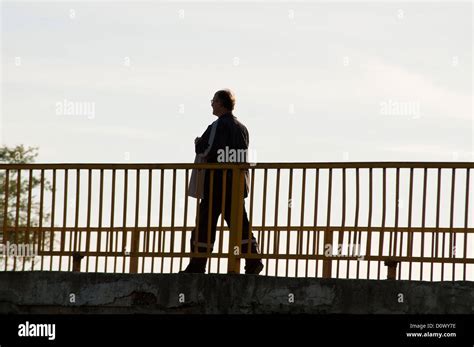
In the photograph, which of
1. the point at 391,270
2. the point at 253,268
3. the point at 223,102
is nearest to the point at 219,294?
the point at 253,268

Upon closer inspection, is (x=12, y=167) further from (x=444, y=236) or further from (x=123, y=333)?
(x=444, y=236)

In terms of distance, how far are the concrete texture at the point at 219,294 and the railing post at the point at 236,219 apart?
0.84 ft

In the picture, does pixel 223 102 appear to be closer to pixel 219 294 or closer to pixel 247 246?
pixel 247 246

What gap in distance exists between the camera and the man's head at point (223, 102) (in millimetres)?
14453

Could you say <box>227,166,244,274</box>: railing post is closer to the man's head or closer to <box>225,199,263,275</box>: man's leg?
<box>225,199,263,275</box>: man's leg

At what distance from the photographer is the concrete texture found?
1280cm

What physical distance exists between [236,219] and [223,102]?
1451mm

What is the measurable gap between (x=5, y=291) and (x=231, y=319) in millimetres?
2454

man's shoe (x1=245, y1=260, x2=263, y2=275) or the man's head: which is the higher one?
the man's head

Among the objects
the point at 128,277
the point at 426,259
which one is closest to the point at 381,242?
the point at 426,259

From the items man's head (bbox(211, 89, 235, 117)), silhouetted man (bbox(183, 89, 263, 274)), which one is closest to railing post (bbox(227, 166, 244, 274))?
silhouetted man (bbox(183, 89, 263, 274))

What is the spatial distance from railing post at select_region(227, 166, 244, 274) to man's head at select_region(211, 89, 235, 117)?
0.98 metres

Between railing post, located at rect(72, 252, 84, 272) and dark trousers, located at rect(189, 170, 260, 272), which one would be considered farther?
railing post, located at rect(72, 252, 84, 272)

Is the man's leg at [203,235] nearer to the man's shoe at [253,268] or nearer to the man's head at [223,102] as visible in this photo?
the man's shoe at [253,268]
